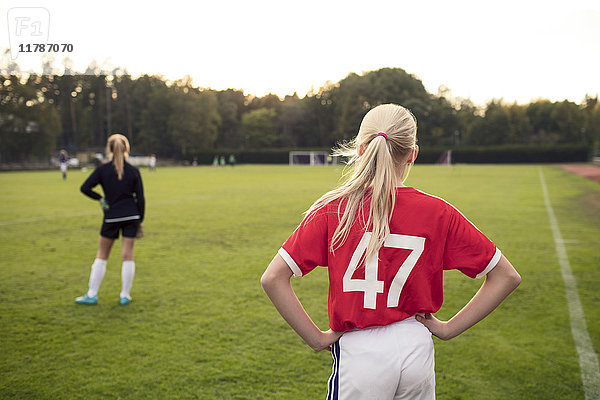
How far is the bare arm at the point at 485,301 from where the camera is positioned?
79.4 inches

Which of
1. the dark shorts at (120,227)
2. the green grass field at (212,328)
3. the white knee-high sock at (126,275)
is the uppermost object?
the dark shorts at (120,227)

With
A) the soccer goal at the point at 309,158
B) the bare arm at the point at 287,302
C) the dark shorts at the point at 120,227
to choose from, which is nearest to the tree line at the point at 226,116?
the soccer goal at the point at 309,158

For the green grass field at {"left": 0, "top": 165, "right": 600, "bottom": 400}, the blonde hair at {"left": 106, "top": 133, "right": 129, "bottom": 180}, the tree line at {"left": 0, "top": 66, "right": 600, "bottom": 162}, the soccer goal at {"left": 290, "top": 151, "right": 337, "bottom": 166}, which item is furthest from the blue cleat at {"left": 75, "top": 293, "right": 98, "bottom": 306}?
the tree line at {"left": 0, "top": 66, "right": 600, "bottom": 162}

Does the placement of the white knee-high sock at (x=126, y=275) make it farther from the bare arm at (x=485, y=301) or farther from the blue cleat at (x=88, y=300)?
the bare arm at (x=485, y=301)

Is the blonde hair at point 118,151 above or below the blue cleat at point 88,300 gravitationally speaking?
above

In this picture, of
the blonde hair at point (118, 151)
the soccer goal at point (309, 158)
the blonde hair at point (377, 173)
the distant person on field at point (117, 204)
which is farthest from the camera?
the soccer goal at point (309, 158)

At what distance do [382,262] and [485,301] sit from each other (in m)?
0.51

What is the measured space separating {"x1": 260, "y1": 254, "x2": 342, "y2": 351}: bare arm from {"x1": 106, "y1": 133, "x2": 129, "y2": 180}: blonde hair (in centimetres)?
434

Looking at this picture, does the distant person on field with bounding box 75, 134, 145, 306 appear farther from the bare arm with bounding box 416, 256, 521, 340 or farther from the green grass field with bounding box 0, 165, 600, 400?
the bare arm with bounding box 416, 256, 521, 340

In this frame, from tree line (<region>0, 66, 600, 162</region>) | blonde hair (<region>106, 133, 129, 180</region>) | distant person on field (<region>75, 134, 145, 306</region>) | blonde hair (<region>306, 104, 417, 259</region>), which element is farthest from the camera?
tree line (<region>0, 66, 600, 162</region>)

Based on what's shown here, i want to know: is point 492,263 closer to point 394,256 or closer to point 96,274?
point 394,256

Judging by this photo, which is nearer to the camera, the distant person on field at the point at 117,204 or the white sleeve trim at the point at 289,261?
the white sleeve trim at the point at 289,261

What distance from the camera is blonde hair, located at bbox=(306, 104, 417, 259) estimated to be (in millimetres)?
1873

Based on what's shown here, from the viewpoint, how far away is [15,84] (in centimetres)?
6562
